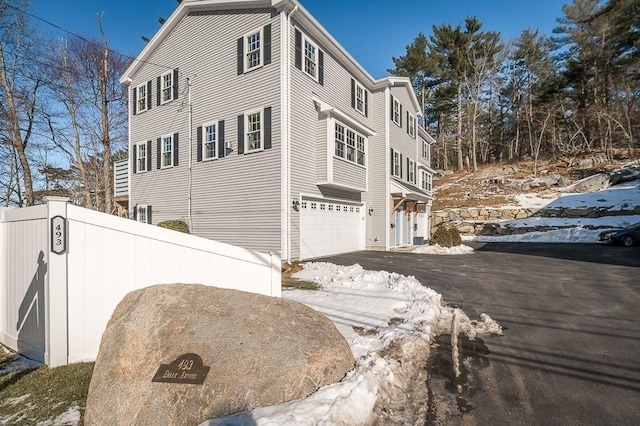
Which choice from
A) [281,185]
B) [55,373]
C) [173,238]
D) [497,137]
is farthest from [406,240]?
[497,137]

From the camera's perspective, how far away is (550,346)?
455cm

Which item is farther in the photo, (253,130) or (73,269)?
(253,130)

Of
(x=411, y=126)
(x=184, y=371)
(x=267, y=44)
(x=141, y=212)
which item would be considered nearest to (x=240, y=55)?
(x=267, y=44)

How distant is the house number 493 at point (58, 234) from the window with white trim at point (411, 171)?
1938 cm

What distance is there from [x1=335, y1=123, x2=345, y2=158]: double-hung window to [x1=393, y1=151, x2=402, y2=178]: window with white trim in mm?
4883

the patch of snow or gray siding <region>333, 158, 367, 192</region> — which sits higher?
gray siding <region>333, 158, 367, 192</region>

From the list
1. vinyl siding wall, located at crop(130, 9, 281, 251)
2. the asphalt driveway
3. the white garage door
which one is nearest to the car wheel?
the asphalt driveway

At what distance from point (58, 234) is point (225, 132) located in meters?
9.97

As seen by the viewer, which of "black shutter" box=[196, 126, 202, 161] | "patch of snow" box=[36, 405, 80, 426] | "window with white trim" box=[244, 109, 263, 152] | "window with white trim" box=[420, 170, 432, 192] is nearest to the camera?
"patch of snow" box=[36, 405, 80, 426]

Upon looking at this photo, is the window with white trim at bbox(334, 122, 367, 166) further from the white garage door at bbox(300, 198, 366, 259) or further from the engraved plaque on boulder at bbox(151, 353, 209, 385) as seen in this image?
the engraved plaque on boulder at bbox(151, 353, 209, 385)

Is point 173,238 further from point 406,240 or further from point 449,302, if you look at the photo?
point 406,240

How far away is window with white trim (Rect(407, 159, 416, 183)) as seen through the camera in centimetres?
2102

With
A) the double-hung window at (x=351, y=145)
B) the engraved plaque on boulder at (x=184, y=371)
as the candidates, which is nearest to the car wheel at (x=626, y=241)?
the double-hung window at (x=351, y=145)

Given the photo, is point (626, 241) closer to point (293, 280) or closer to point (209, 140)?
point (293, 280)
